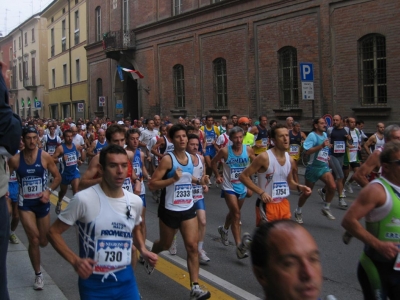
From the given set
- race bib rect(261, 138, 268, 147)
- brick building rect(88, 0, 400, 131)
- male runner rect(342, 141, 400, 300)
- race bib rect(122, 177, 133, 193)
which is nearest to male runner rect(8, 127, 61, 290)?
race bib rect(122, 177, 133, 193)

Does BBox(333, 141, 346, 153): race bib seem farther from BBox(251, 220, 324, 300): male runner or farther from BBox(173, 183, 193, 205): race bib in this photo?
BBox(251, 220, 324, 300): male runner

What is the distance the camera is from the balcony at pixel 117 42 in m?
32.9

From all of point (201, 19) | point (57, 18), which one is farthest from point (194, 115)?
point (57, 18)

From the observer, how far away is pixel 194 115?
27172 mm

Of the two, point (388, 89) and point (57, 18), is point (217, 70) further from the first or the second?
point (57, 18)

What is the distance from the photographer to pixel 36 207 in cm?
682

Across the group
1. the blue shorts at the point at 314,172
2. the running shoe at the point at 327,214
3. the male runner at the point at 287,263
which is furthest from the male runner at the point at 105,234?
the blue shorts at the point at 314,172

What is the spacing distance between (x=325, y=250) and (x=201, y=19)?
19822mm

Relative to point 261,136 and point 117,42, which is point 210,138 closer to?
point 261,136

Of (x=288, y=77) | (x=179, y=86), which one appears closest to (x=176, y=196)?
(x=288, y=77)

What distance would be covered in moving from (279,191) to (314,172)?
443cm

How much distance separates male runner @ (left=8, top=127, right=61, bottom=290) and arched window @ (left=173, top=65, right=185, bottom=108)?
2161 centimetres

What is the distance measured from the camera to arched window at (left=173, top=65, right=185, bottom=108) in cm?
2856

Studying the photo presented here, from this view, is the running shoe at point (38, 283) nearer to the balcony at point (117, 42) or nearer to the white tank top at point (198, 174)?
the white tank top at point (198, 174)
